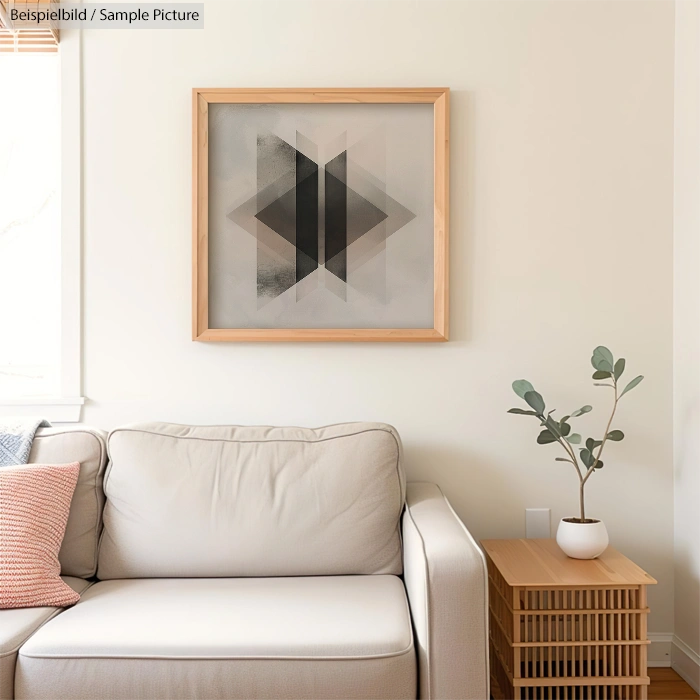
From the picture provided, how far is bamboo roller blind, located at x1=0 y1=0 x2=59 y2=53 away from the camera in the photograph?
2205 mm

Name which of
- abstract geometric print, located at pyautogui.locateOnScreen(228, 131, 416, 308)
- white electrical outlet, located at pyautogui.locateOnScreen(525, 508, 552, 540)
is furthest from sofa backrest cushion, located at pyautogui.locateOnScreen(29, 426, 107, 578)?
white electrical outlet, located at pyautogui.locateOnScreen(525, 508, 552, 540)

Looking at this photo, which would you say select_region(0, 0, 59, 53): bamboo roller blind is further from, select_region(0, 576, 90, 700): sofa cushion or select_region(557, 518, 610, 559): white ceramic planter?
select_region(557, 518, 610, 559): white ceramic planter

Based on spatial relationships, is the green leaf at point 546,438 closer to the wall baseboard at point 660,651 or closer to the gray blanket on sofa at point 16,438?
the wall baseboard at point 660,651

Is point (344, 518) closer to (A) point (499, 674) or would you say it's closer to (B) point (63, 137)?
(A) point (499, 674)

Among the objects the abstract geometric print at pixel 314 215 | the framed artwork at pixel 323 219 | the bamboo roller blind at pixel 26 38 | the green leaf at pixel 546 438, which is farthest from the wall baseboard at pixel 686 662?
the bamboo roller blind at pixel 26 38

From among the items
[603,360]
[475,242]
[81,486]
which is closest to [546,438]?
[603,360]

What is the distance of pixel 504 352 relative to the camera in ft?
7.43

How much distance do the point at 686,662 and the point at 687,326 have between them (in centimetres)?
109

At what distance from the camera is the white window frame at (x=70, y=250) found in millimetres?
2246

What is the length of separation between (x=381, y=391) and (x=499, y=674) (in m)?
0.95

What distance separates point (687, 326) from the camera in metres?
2.17

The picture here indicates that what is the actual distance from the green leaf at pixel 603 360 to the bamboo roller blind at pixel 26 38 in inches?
81.5

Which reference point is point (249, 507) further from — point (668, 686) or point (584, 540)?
point (668, 686)

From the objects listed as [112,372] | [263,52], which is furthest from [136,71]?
[112,372]
